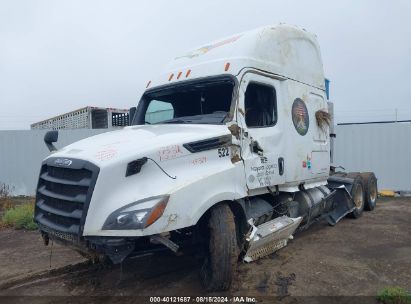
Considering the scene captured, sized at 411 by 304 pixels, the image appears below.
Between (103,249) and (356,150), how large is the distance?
1174cm

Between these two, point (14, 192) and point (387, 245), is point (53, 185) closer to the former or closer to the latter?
point (387, 245)

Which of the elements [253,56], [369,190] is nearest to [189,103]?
[253,56]

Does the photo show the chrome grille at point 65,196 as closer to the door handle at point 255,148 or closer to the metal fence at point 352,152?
the door handle at point 255,148

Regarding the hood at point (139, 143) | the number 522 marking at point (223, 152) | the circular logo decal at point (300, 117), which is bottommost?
the number 522 marking at point (223, 152)

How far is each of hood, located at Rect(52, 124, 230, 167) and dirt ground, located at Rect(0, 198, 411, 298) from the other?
5.18 feet

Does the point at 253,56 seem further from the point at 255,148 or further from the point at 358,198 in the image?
the point at 358,198

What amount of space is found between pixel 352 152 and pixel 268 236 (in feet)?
31.1

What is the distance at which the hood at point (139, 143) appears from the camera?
4164 millimetres

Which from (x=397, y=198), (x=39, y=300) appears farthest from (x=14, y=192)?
(x=397, y=198)

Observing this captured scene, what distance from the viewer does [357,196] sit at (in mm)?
9242

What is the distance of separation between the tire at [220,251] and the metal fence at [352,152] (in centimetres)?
1034

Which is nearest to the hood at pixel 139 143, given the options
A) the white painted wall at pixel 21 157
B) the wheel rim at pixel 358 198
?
the wheel rim at pixel 358 198

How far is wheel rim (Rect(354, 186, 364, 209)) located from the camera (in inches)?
358

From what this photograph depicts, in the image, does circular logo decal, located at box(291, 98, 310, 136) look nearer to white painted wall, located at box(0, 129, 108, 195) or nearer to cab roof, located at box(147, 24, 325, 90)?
cab roof, located at box(147, 24, 325, 90)
